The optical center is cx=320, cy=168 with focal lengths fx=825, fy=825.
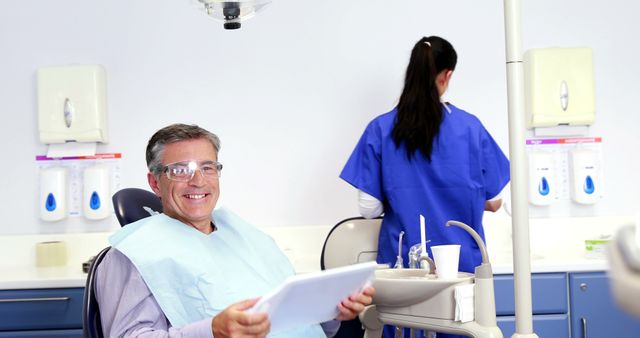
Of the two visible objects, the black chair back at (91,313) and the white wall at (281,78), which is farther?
the white wall at (281,78)

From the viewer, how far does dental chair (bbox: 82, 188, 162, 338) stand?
1857mm

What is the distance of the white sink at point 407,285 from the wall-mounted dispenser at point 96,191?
171 cm

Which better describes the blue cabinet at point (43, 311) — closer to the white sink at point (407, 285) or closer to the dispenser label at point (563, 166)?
the white sink at point (407, 285)

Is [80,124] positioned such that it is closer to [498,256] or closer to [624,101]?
[498,256]

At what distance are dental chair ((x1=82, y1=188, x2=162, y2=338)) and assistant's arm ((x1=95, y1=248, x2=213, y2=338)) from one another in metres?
0.02

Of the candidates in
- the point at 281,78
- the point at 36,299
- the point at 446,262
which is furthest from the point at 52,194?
the point at 446,262

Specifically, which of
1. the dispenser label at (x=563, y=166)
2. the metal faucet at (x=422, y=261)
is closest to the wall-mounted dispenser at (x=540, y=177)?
the dispenser label at (x=563, y=166)

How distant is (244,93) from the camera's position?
3.46 meters

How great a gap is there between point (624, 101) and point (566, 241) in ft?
2.08

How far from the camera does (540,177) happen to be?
340cm

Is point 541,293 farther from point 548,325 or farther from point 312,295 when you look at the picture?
point 312,295

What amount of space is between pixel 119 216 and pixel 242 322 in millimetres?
721

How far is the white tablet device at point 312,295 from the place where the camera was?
151 cm

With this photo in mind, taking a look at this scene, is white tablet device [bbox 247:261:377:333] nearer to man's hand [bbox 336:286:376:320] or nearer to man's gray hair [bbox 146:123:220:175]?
man's hand [bbox 336:286:376:320]
